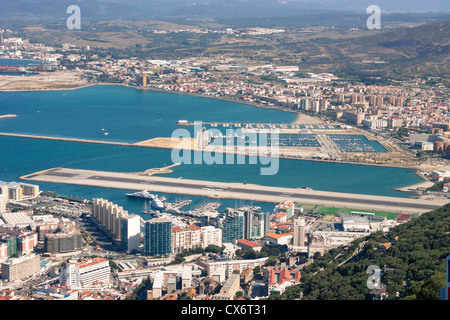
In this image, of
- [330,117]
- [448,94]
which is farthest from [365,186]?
[448,94]

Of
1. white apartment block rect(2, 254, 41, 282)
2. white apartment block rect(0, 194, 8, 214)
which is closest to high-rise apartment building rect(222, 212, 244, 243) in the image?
white apartment block rect(2, 254, 41, 282)

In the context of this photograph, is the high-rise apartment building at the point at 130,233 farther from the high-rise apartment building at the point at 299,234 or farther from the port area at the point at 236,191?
the port area at the point at 236,191

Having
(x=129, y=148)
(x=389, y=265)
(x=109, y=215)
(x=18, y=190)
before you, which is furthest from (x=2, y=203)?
(x=389, y=265)

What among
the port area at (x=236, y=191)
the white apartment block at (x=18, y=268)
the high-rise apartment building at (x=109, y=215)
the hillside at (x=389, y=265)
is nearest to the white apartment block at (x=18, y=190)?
the port area at (x=236, y=191)

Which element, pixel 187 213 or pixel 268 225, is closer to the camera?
pixel 268 225

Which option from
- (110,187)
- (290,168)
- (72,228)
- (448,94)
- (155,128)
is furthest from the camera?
(448,94)

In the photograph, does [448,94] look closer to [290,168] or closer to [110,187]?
[290,168]

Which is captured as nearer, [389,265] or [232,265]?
[389,265]

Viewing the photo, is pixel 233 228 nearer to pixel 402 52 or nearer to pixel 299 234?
pixel 299 234
